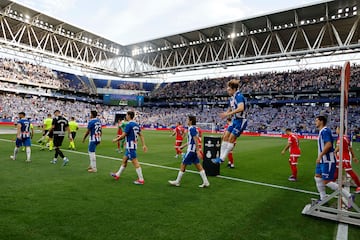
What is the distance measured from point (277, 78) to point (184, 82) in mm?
27276

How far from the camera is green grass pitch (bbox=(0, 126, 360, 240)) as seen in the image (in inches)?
167

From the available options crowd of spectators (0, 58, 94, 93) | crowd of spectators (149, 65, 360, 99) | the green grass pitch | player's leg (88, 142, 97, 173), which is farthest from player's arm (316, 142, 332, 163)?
crowd of spectators (0, 58, 94, 93)

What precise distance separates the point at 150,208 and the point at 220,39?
44422mm

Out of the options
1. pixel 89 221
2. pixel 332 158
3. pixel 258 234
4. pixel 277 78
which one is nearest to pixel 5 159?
pixel 89 221

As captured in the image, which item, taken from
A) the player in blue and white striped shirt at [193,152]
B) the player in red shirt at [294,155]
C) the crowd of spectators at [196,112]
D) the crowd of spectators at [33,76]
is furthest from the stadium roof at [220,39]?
the player in blue and white striped shirt at [193,152]

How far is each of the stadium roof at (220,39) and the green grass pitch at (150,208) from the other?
3502 cm

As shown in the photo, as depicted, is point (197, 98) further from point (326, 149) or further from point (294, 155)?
point (326, 149)

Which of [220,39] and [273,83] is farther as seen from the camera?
[273,83]

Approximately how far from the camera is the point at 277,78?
191 ft

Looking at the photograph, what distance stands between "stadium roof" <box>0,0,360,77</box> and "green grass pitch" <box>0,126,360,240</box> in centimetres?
3502

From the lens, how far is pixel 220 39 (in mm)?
45844

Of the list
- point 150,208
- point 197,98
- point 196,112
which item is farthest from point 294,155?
point 197,98

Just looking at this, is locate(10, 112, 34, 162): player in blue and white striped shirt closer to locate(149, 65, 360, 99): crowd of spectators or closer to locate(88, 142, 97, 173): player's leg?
locate(88, 142, 97, 173): player's leg

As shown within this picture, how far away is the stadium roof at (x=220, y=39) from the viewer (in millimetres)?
36497
